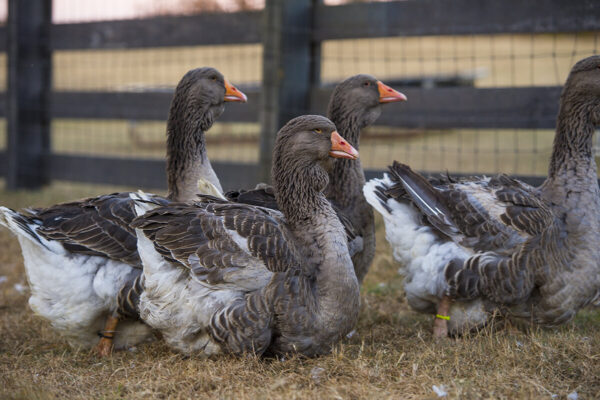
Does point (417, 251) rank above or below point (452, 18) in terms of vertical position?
below

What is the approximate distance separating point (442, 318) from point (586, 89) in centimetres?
193


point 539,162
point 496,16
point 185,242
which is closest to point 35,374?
point 185,242

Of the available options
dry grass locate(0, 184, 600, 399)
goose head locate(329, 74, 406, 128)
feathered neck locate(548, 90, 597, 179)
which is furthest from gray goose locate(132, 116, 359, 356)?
feathered neck locate(548, 90, 597, 179)

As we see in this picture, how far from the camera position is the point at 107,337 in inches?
167

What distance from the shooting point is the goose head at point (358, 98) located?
17.0 ft

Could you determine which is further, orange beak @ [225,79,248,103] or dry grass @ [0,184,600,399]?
orange beak @ [225,79,248,103]

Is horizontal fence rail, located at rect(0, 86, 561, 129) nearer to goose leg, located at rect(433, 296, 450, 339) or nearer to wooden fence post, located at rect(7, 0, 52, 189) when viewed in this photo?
wooden fence post, located at rect(7, 0, 52, 189)

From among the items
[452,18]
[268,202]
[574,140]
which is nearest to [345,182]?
[268,202]

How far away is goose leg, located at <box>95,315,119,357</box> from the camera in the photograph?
4.23m

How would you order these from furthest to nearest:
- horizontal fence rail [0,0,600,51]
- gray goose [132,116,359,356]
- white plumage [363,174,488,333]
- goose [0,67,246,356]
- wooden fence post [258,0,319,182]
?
1. wooden fence post [258,0,319,182]
2. horizontal fence rail [0,0,600,51]
3. white plumage [363,174,488,333]
4. goose [0,67,246,356]
5. gray goose [132,116,359,356]

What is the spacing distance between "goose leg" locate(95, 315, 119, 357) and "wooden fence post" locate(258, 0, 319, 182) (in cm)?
340

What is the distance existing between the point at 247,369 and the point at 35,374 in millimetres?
1264

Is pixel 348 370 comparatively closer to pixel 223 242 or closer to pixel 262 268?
pixel 262 268

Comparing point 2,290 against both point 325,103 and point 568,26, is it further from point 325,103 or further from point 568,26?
point 568,26
